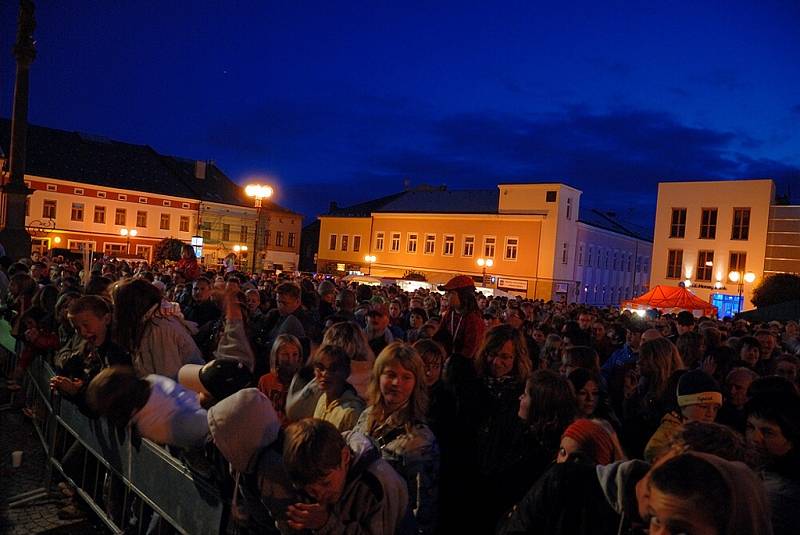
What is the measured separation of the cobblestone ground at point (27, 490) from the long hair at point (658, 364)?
428 cm

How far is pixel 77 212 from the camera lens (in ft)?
147

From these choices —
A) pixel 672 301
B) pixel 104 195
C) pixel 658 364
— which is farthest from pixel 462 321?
pixel 104 195

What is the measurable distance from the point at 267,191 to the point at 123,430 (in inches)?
646

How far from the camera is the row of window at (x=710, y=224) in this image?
3353 centimetres

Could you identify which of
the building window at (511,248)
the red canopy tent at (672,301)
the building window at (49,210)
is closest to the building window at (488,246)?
the building window at (511,248)

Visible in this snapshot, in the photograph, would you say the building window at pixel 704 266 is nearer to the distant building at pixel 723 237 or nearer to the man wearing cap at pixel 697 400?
the distant building at pixel 723 237

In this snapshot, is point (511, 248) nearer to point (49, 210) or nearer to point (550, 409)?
point (49, 210)

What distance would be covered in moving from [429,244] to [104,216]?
26469mm

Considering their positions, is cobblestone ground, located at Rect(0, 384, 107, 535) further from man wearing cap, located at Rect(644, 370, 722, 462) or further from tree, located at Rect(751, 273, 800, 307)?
tree, located at Rect(751, 273, 800, 307)

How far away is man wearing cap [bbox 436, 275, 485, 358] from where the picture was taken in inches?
205

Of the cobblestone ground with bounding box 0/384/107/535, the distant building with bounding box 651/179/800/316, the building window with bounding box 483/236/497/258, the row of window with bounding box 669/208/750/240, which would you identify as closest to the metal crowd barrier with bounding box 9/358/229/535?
the cobblestone ground with bounding box 0/384/107/535

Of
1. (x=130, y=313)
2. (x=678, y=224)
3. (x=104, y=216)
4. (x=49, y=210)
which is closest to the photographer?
(x=130, y=313)

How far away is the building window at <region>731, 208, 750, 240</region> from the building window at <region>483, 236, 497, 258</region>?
16.3 meters

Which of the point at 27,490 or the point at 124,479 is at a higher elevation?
the point at 124,479
